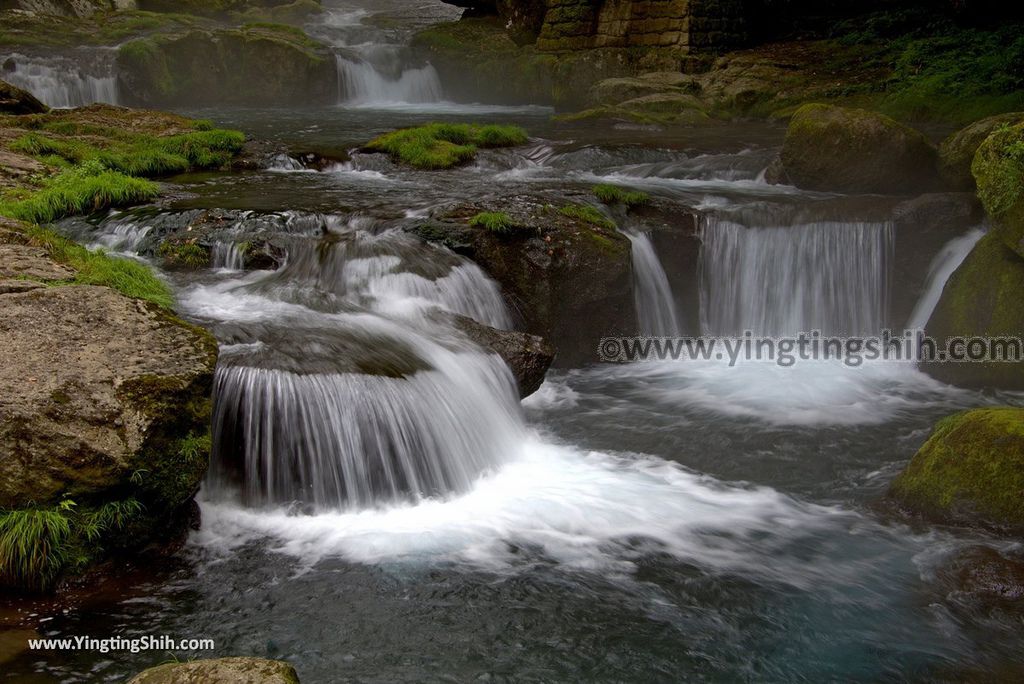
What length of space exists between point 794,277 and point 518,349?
4.56 metres

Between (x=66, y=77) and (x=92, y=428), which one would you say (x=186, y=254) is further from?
(x=66, y=77)

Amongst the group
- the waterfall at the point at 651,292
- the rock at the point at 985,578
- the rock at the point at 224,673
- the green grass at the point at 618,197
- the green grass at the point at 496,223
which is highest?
the green grass at the point at 618,197

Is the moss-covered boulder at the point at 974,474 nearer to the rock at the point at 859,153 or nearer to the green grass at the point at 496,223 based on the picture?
the green grass at the point at 496,223

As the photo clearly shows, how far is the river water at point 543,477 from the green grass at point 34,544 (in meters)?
0.34

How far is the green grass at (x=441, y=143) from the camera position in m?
14.2

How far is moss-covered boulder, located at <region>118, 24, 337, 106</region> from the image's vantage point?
25.3 metres

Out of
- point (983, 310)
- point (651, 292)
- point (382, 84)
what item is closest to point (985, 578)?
point (983, 310)

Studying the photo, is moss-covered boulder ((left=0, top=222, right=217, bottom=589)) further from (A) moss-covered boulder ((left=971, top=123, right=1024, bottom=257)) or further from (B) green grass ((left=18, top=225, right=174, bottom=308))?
(A) moss-covered boulder ((left=971, top=123, right=1024, bottom=257))

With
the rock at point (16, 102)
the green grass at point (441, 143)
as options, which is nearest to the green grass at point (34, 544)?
the green grass at point (441, 143)

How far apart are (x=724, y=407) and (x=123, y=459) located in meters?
5.85

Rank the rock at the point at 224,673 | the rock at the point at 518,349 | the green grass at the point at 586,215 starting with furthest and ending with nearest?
the green grass at the point at 586,215 → the rock at the point at 518,349 → the rock at the point at 224,673

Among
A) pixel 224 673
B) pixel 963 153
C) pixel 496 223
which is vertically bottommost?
pixel 224 673

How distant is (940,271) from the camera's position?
1059 centimetres

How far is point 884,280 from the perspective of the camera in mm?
10875
